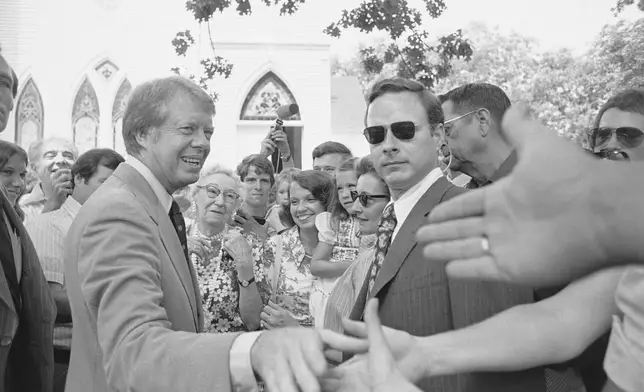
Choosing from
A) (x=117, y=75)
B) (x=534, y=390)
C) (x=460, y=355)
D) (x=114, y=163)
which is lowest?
(x=534, y=390)

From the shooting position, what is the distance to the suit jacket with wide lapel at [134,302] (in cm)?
175

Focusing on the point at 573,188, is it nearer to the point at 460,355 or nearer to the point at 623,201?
the point at 623,201

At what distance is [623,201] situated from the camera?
1.11 m

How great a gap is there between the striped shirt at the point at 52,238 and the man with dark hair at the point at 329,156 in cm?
269

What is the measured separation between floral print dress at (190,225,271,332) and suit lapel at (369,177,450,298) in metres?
1.93

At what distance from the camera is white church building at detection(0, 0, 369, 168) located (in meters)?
20.0

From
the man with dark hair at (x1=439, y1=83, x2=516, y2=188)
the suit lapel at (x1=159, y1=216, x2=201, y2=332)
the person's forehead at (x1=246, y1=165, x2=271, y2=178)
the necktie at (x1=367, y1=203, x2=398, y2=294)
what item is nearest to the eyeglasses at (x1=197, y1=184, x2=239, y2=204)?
the person's forehead at (x1=246, y1=165, x2=271, y2=178)

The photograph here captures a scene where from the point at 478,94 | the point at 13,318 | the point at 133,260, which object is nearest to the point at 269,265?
the point at 478,94

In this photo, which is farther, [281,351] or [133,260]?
[133,260]

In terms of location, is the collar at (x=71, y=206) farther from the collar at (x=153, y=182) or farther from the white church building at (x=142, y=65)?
the white church building at (x=142, y=65)

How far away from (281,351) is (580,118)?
1660 inches

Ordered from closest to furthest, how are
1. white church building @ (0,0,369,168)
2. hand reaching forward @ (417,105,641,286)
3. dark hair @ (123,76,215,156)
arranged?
1. hand reaching forward @ (417,105,641,286)
2. dark hair @ (123,76,215,156)
3. white church building @ (0,0,369,168)

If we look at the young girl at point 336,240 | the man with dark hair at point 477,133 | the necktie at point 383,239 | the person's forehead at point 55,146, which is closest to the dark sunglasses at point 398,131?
the necktie at point 383,239

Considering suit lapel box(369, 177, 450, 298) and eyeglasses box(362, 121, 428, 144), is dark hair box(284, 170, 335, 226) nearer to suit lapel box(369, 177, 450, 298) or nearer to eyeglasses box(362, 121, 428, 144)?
eyeglasses box(362, 121, 428, 144)
